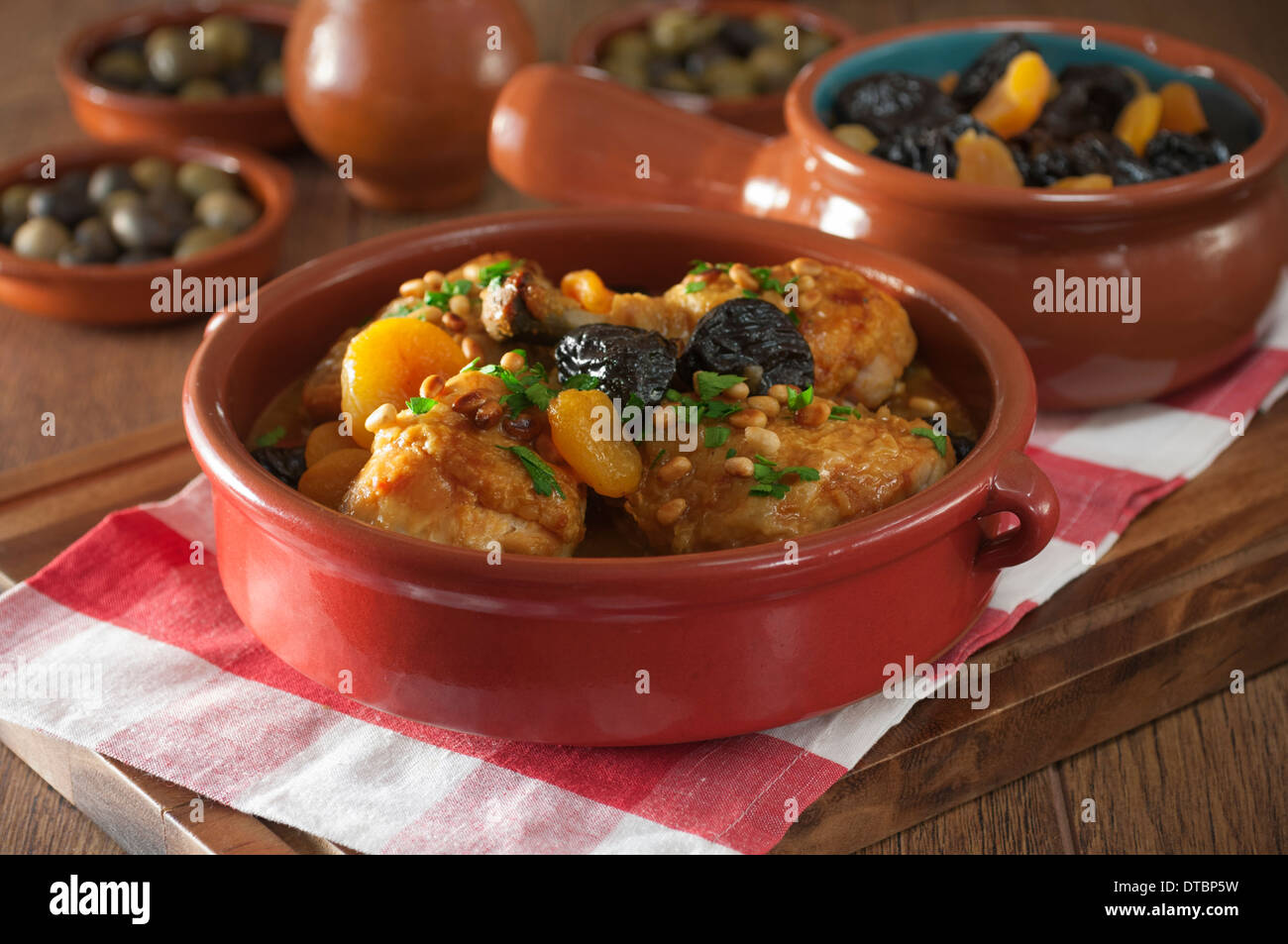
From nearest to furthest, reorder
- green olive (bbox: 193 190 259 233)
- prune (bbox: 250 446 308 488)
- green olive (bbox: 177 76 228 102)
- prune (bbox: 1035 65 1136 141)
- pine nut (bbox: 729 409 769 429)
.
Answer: pine nut (bbox: 729 409 769 429) → prune (bbox: 250 446 308 488) → prune (bbox: 1035 65 1136 141) → green olive (bbox: 193 190 259 233) → green olive (bbox: 177 76 228 102)

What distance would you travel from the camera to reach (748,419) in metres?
1.76

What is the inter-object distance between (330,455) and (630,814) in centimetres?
59

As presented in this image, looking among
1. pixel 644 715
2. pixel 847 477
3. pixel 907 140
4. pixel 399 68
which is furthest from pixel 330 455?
pixel 399 68

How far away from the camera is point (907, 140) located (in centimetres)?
240

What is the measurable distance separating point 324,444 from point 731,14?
2.91 meters

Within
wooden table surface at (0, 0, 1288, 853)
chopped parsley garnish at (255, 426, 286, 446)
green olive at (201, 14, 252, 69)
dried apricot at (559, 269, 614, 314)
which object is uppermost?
dried apricot at (559, 269, 614, 314)

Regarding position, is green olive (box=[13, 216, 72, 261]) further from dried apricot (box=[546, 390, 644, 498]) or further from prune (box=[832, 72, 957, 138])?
dried apricot (box=[546, 390, 644, 498])

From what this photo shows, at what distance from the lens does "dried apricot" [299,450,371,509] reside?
5.78ft

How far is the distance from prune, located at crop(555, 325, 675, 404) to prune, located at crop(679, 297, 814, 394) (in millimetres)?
54

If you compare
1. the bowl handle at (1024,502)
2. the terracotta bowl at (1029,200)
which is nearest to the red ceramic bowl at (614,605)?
the bowl handle at (1024,502)

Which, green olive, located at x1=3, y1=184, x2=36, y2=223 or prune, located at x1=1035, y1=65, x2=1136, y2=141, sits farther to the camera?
→ green olive, located at x1=3, y1=184, x2=36, y2=223

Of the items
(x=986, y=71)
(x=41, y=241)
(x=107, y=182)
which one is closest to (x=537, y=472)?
(x=986, y=71)

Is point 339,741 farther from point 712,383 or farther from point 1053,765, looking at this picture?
point 1053,765

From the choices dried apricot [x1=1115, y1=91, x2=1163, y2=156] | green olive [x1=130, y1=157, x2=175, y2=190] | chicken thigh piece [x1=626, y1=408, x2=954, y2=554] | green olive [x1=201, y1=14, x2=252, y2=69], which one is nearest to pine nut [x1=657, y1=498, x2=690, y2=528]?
chicken thigh piece [x1=626, y1=408, x2=954, y2=554]
